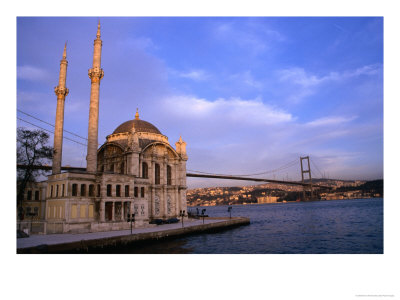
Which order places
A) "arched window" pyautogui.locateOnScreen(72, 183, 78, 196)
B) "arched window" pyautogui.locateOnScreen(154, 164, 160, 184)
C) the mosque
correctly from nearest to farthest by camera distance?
the mosque < "arched window" pyautogui.locateOnScreen(72, 183, 78, 196) < "arched window" pyautogui.locateOnScreen(154, 164, 160, 184)

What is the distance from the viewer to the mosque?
26.1m

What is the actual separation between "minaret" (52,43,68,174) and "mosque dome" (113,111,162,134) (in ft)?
32.1

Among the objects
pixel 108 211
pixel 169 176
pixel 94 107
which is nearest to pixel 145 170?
pixel 169 176

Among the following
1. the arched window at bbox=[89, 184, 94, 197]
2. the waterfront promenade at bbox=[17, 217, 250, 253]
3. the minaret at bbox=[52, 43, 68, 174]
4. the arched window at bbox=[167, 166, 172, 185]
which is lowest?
the waterfront promenade at bbox=[17, 217, 250, 253]

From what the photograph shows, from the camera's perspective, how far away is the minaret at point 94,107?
2962 centimetres

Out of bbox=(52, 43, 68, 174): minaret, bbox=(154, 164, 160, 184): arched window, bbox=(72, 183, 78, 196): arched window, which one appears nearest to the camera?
bbox=(72, 183, 78, 196): arched window

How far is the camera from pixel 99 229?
25.8 meters

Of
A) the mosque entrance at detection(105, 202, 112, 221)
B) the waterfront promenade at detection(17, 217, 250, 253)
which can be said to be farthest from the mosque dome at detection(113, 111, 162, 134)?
the waterfront promenade at detection(17, 217, 250, 253)

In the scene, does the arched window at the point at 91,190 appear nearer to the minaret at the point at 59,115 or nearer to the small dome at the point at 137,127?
the minaret at the point at 59,115

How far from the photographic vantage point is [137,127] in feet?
133

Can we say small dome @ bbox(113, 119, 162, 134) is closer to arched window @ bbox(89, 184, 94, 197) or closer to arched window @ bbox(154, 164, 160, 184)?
arched window @ bbox(154, 164, 160, 184)

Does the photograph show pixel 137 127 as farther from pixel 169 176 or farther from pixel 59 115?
pixel 59 115

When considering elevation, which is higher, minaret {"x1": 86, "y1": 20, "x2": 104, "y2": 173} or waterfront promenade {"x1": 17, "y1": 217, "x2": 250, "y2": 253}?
minaret {"x1": 86, "y1": 20, "x2": 104, "y2": 173}
